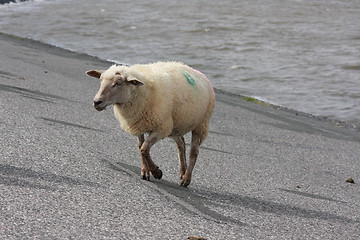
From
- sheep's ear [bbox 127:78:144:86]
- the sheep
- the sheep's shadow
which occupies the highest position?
sheep's ear [bbox 127:78:144:86]

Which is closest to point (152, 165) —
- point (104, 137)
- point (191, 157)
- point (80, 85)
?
point (191, 157)

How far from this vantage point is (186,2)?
39188 millimetres

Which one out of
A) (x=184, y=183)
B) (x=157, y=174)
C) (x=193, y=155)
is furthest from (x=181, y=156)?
(x=157, y=174)

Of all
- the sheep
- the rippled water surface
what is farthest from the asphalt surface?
the rippled water surface

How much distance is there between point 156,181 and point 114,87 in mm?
1194

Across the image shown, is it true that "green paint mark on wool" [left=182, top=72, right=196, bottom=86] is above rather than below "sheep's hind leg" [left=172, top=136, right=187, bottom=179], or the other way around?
above

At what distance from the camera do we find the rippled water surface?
17.8m

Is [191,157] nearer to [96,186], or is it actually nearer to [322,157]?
[96,186]

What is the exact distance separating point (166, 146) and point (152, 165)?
2.21 metres

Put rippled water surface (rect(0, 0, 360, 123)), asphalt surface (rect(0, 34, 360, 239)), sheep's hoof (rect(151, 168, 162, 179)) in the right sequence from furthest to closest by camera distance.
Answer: rippled water surface (rect(0, 0, 360, 123)) → sheep's hoof (rect(151, 168, 162, 179)) → asphalt surface (rect(0, 34, 360, 239))

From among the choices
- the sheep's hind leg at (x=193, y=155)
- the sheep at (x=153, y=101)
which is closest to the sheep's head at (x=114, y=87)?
the sheep at (x=153, y=101)

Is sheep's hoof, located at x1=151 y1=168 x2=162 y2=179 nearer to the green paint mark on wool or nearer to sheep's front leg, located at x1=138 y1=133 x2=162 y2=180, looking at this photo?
sheep's front leg, located at x1=138 y1=133 x2=162 y2=180

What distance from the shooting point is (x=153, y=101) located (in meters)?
5.73

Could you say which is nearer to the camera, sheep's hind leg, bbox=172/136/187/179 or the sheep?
the sheep
